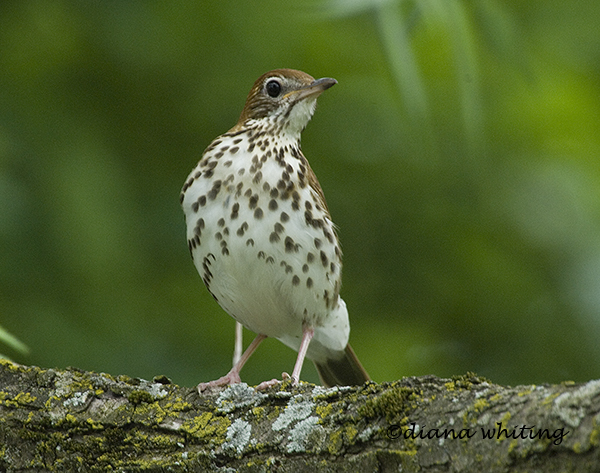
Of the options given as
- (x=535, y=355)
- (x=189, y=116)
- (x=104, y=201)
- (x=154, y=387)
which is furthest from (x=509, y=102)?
(x=154, y=387)

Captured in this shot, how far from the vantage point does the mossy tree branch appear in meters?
2.27

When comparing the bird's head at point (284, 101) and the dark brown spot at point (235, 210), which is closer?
the dark brown spot at point (235, 210)

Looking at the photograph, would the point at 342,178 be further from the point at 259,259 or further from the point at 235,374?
the point at 235,374

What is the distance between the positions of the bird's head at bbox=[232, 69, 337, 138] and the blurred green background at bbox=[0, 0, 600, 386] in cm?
47

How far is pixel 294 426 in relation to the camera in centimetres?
297

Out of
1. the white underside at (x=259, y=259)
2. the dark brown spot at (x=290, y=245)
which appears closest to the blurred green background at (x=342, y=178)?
the white underside at (x=259, y=259)

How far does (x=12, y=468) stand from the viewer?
322 centimetres

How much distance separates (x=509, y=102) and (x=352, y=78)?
117 cm

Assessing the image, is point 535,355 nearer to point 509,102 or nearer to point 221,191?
point 509,102

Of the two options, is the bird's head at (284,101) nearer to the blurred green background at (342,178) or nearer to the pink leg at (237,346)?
the blurred green background at (342,178)

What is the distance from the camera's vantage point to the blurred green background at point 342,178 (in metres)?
5.17

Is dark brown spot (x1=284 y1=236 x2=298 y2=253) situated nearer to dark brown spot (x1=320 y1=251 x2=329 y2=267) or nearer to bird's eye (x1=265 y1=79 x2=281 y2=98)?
dark brown spot (x1=320 y1=251 x2=329 y2=267)

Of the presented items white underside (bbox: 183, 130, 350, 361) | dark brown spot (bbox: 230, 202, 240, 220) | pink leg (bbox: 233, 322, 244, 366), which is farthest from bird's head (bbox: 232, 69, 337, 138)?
pink leg (bbox: 233, 322, 244, 366)

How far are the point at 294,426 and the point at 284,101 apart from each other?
2616mm
